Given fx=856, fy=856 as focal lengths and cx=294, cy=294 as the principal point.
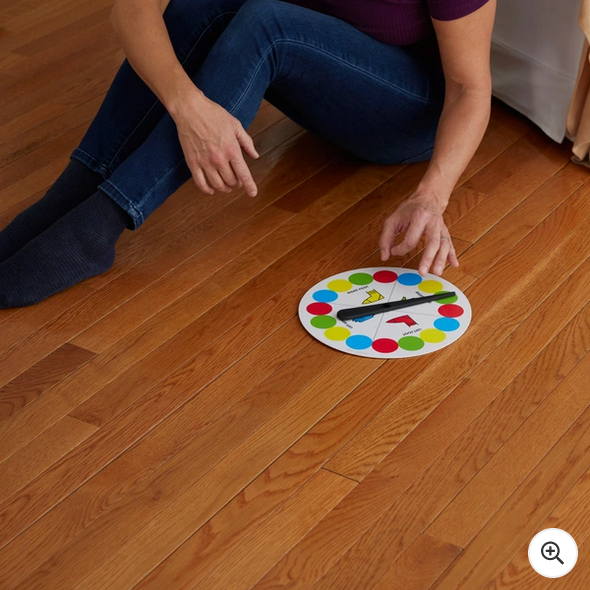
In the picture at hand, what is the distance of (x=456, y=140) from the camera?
4.72 feet

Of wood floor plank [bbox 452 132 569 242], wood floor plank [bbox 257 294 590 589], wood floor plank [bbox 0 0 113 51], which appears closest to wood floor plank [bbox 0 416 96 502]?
wood floor plank [bbox 257 294 590 589]

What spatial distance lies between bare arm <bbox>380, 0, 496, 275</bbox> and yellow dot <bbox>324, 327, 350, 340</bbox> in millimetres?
158

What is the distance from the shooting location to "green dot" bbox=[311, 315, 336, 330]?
1.38 meters

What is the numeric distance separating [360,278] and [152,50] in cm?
52

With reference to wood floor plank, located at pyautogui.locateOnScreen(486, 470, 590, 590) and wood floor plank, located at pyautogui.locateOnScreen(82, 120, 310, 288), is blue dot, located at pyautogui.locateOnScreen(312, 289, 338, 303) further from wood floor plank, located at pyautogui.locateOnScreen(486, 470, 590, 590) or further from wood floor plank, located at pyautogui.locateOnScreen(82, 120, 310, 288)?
wood floor plank, located at pyautogui.locateOnScreen(486, 470, 590, 590)

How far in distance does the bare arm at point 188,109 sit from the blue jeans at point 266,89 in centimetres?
5

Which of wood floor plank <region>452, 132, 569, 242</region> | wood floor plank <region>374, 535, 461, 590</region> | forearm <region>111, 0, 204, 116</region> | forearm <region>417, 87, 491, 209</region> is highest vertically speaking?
forearm <region>111, 0, 204, 116</region>

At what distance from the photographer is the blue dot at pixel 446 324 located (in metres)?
1.36

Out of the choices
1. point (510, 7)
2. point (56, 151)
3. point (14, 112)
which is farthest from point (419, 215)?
point (14, 112)

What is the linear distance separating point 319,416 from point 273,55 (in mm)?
640

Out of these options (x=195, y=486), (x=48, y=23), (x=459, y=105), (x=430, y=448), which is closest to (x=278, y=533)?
(x=195, y=486)

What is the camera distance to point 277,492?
1091 mm

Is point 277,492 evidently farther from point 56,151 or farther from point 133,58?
point 56,151

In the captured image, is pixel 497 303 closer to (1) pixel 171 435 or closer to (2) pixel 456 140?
(2) pixel 456 140
